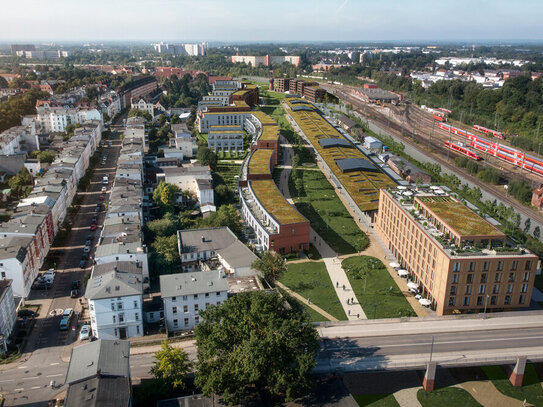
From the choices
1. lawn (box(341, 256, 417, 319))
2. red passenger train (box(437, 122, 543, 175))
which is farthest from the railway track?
lawn (box(341, 256, 417, 319))

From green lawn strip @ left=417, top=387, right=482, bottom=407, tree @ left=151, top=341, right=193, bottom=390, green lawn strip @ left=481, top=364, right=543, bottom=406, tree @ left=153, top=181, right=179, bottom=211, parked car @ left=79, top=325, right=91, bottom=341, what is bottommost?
green lawn strip @ left=481, top=364, right=543, bottom=406

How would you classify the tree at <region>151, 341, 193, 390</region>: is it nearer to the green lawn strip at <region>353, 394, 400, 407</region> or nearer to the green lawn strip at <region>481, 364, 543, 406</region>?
the green lawn strip at <region>353, 394, 400, 407</region>

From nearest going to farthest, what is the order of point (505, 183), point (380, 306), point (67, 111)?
point (380, 306)
point (505, 183)
point (67, 111)

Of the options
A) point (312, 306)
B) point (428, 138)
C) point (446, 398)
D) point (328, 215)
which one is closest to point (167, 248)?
point (312, 306)

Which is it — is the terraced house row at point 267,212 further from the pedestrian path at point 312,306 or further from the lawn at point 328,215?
the pedestrian path at point 312,306

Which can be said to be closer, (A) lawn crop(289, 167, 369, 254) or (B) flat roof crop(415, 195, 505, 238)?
(B) flat roof crop(415, 195, 505, 238)

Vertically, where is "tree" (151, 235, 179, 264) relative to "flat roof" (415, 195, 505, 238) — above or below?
below

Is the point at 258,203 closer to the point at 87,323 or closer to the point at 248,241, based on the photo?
the point at 248,241

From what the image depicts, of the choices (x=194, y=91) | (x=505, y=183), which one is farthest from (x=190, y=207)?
(x=194, y=91)
